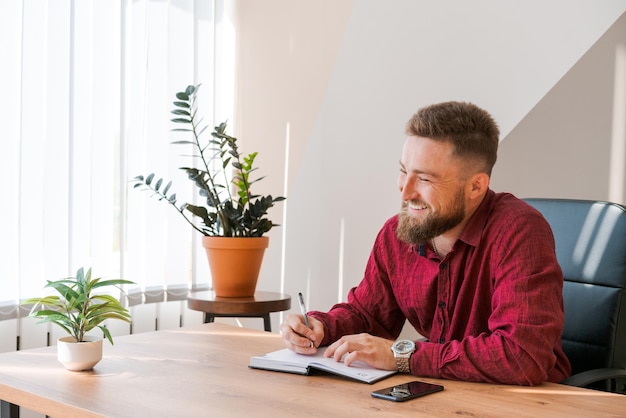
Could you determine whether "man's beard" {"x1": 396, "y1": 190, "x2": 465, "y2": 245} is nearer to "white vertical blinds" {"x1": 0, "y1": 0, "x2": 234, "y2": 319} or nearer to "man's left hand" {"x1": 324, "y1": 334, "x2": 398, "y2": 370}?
"man's left hand" {"x1": 324, "y1": 334, "x2": 398, "y2": 370}

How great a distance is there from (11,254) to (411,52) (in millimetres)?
1855

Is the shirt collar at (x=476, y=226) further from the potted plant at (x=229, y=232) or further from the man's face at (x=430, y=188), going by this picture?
the potted plant at (x=229, y=232)

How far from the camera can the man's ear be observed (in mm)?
1969

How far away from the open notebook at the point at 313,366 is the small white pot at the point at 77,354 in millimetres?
354

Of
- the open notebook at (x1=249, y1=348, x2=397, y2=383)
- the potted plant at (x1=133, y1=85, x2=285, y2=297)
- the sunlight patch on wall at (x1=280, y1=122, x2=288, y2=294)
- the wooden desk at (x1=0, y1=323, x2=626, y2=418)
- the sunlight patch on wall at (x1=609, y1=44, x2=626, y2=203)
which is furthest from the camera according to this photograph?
the sunlight patch on wall at (x1=280, y1=122, x2=288, y2=294)

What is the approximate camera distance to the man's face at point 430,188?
6.29 feet

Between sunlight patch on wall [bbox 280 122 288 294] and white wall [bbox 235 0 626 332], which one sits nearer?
white wall [bbox 235 0 626 332]

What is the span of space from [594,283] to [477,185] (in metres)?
0.43

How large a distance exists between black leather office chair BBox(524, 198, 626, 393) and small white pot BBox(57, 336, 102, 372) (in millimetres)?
1206

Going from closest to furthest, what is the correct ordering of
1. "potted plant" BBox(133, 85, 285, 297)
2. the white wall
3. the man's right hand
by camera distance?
the man's right hand, the white wall, "potted plant" BBox(133, 85, 285, 297)

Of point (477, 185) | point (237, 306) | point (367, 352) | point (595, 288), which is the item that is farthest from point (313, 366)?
point (237, 306)

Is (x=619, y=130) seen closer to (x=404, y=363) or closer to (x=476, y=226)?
(x=476, y=226)

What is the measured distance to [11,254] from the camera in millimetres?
2812

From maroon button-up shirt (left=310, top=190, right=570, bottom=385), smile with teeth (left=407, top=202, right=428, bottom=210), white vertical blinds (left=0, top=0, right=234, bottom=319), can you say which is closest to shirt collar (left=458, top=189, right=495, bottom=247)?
maroon button-up shirt (left=310, top=190, right=570, bottom=385)
